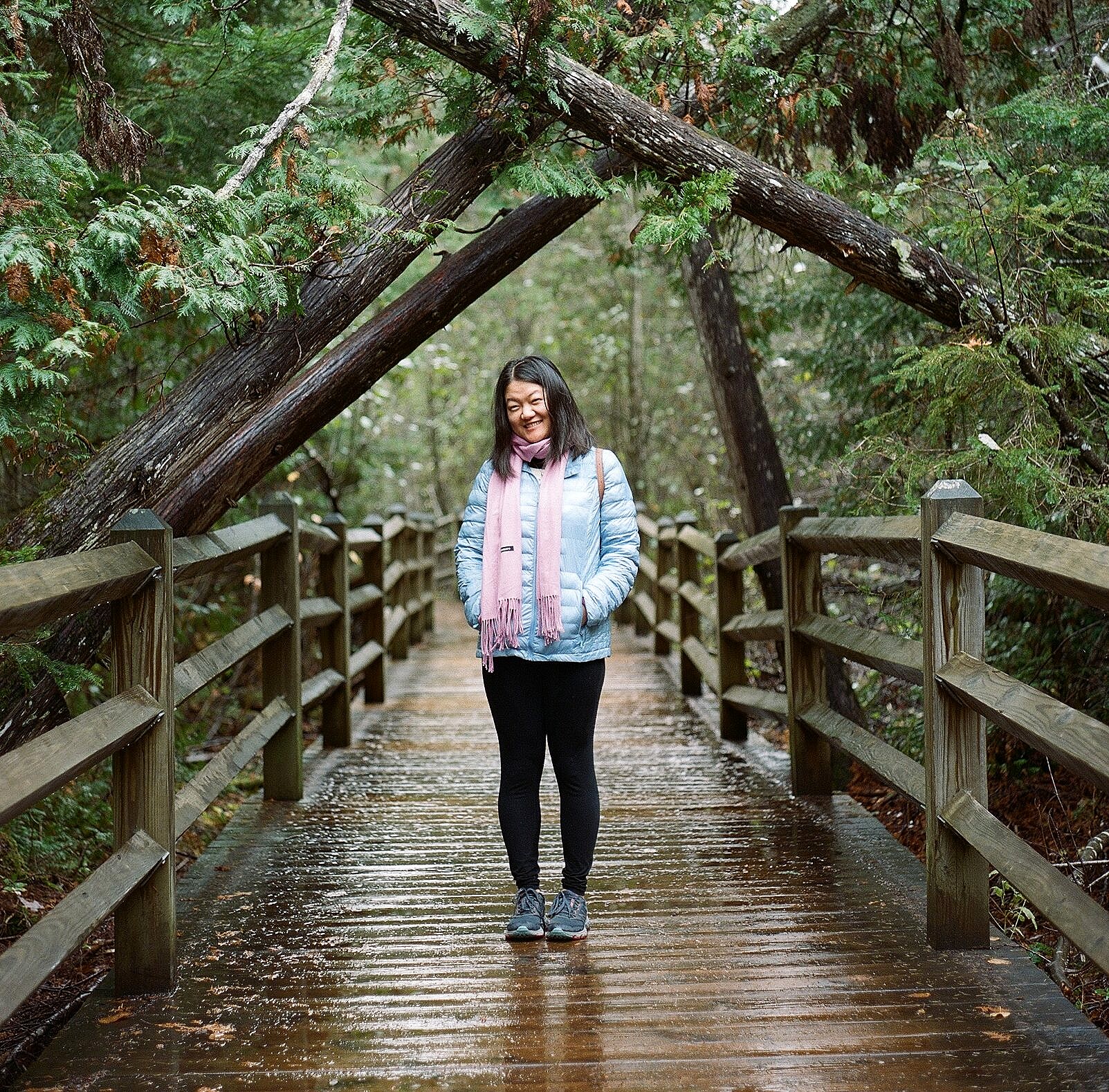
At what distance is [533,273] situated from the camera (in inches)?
760

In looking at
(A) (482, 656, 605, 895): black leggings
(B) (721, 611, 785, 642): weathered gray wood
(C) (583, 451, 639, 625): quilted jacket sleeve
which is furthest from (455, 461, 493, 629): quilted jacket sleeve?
(B) (721, 611, 785, 642): weathered gray wood

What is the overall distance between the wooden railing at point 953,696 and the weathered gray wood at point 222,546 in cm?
230

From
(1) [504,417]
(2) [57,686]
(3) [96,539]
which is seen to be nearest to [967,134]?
(1) [504,417]

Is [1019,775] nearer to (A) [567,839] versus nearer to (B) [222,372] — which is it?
(A) [567,839]

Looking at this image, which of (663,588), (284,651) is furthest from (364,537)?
(663,588)

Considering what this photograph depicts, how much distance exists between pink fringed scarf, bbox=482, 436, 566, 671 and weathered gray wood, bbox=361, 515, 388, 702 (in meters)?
4.76

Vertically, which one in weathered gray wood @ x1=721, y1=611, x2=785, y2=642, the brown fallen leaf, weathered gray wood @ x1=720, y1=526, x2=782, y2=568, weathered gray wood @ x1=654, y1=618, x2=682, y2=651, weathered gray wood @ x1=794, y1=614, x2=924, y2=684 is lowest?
the brown fallen leaf

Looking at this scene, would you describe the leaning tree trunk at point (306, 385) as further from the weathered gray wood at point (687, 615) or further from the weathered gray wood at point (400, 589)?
the weathered gray wood at point (400, 589)

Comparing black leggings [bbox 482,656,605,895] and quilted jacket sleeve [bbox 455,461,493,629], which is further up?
quilted jacket sleeve [bbox 455,461,493,629]

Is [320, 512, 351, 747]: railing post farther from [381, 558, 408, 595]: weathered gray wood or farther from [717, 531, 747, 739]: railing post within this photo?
[717, 531, 747, 739]: railing post

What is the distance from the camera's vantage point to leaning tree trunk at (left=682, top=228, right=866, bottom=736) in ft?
25.8

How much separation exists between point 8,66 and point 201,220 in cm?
234

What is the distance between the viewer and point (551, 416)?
3807 mm

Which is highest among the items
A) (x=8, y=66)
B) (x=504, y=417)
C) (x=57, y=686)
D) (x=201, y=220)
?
(x=8, y=66)
